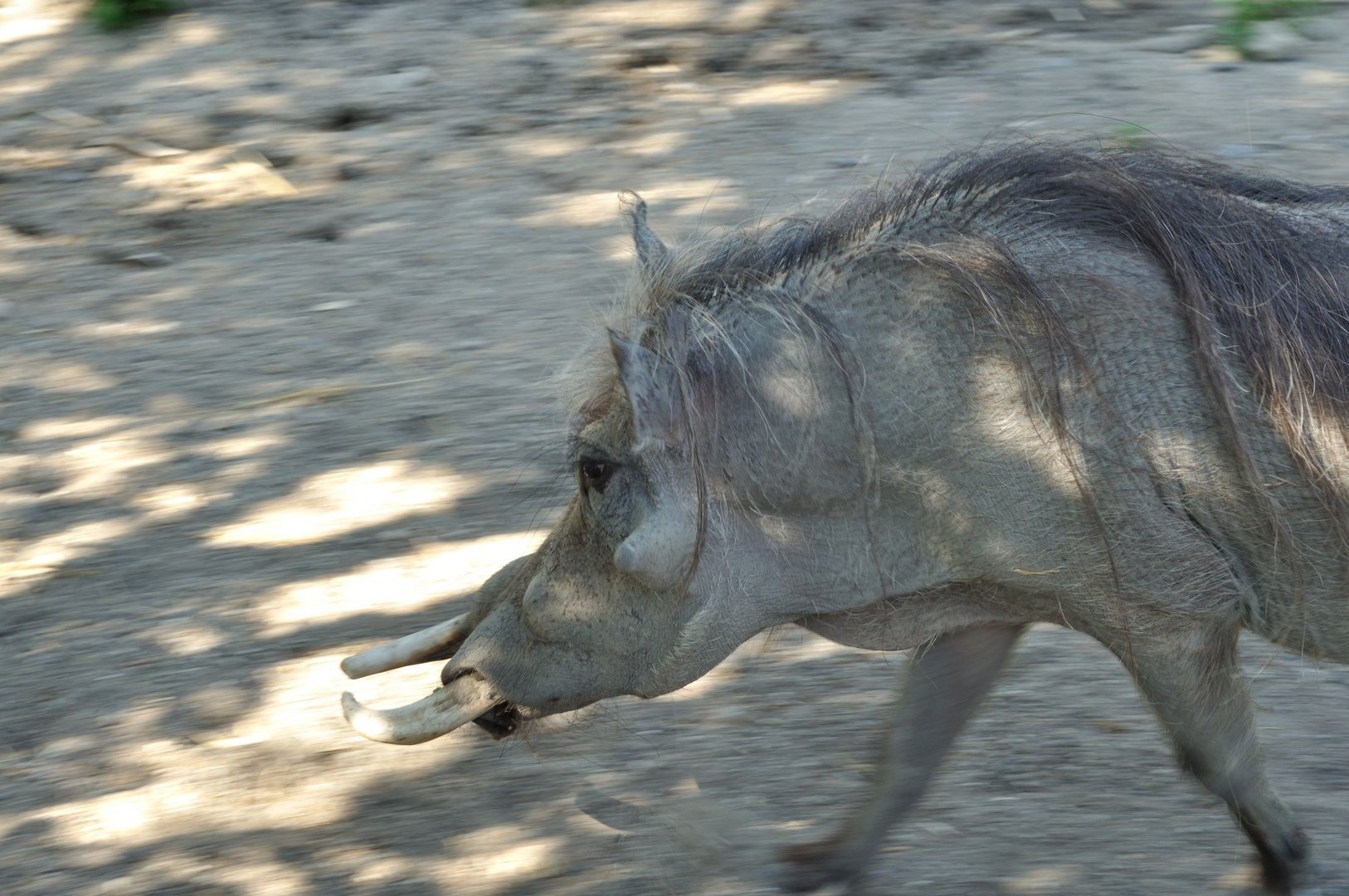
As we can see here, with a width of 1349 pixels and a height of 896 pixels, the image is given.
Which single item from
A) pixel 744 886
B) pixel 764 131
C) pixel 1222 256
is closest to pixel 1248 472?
pixel 1222 256

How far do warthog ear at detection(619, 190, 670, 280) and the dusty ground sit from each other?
0.14 m

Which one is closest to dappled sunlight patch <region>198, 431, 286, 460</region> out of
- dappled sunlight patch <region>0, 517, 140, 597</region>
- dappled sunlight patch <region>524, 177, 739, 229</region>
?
dappled sunlight patch <region>0, 517, 140, 597</region>

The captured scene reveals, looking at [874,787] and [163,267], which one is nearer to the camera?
[874,787]

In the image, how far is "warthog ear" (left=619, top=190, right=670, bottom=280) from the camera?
2.63 metres

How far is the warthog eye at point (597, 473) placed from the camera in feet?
8.04

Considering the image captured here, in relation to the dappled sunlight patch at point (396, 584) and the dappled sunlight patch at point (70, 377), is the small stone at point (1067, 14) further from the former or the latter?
the dappled sunlight patch at point (70, 377)

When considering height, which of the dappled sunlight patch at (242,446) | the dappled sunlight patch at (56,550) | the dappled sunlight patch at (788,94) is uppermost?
the dappled sunlight patch at (788,94)

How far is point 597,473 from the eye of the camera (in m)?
2.46

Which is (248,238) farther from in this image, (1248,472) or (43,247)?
(1248,472)

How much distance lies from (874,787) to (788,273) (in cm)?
102

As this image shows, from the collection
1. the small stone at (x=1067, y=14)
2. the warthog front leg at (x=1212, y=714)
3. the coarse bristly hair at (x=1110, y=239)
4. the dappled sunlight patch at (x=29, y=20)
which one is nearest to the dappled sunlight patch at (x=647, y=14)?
the small stone at (x=1067, y=14)

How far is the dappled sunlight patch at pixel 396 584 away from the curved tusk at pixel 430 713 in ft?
3.11

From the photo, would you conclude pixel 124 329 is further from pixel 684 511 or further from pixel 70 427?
pixel 684 511

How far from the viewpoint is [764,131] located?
17.9ft
